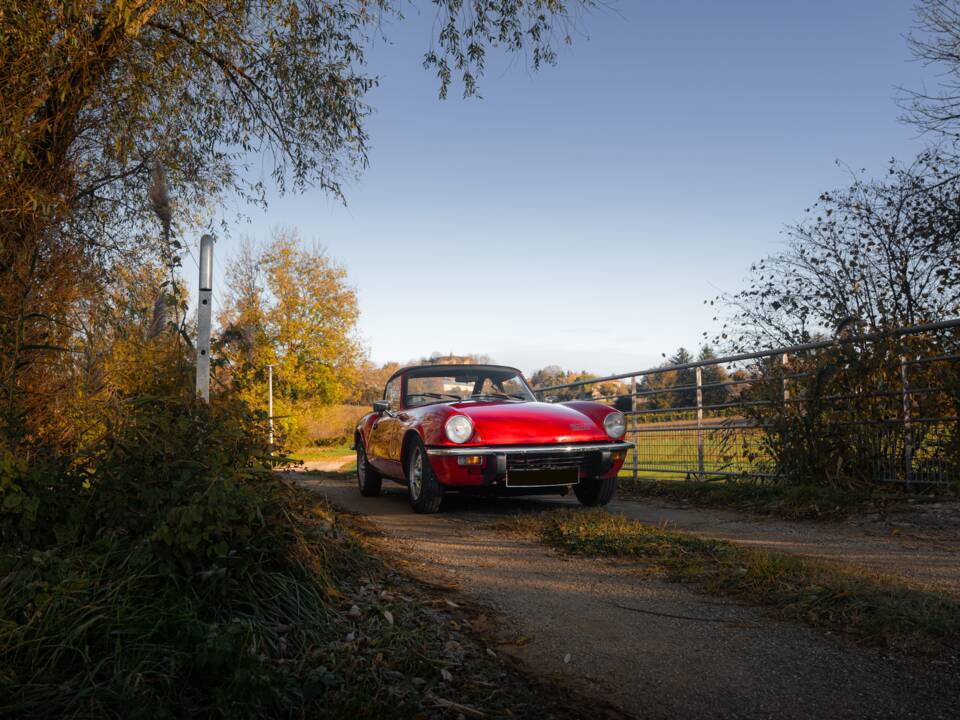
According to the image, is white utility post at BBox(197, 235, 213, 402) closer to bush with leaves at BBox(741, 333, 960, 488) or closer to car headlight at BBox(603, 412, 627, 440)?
car headlight at BBox(603, 412, 627, 440)

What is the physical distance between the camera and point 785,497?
6648 millimetres

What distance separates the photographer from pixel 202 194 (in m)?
8.59

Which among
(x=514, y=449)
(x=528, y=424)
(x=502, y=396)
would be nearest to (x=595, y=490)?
(x=528, y=424)

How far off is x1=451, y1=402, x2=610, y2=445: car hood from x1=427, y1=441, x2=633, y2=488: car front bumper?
6 centimetres

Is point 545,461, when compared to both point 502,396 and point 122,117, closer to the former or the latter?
point 502,396

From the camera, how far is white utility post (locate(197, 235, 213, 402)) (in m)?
3.95

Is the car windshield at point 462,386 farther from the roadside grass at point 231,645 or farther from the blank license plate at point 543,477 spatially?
the roadside grass at point 231,645

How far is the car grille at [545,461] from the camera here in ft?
21.1

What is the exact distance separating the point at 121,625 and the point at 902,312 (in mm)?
11028

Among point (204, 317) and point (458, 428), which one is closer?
point (204, 317)

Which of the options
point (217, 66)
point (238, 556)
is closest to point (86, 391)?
point (238, 556)

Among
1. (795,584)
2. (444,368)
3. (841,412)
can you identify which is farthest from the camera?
(444,368)

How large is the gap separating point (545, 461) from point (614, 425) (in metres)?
0.89

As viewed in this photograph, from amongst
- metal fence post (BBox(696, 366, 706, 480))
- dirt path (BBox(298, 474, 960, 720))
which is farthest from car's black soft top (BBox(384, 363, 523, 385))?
dirt path (BBox(298, 474, 960, 720))
